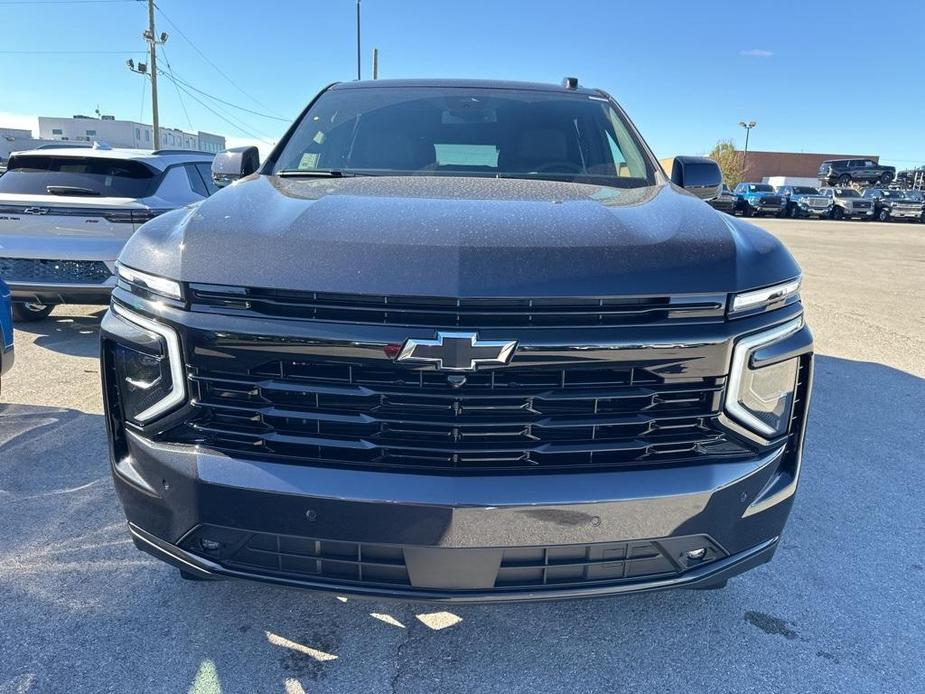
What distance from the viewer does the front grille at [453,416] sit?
1.77 m

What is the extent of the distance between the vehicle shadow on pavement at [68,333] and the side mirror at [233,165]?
9.81ft

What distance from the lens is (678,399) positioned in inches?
72.4

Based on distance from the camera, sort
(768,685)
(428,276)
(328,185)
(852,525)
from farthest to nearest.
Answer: (852,525), (328,185), (768,685), (428,276)

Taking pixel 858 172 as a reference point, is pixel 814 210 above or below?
below

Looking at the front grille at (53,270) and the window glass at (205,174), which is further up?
the window glass at (205,174)

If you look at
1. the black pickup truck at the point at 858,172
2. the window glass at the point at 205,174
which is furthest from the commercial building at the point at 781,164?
the window glass at the point at 205,174

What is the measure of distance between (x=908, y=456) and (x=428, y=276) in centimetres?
360

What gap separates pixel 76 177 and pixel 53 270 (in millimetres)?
935

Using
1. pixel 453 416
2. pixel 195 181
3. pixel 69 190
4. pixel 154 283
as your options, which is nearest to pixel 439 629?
pixel 453 416

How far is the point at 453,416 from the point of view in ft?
5.81

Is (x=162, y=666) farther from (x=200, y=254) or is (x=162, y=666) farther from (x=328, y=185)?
(x=328, y=185)

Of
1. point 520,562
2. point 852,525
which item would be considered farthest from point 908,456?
point 520,562

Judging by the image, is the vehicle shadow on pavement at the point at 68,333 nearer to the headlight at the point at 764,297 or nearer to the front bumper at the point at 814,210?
the headlight at the point at 764,297

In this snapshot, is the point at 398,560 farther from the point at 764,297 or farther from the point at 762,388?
the point at 764,297
